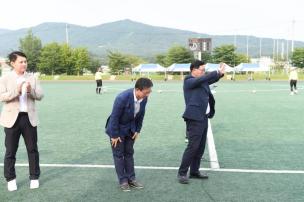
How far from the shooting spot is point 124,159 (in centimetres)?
585

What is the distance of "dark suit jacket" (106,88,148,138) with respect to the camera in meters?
5.38

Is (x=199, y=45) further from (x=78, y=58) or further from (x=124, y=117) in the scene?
(x=78, y=58)

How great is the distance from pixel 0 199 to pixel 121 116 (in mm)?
1857

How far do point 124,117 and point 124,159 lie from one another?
0.69m

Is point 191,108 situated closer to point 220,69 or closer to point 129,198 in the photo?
point 220,69

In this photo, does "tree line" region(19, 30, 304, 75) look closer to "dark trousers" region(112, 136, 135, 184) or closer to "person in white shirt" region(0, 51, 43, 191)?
"dark trousers" region(112, 136, 135, 184)

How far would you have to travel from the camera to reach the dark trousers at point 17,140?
5492 millimetres

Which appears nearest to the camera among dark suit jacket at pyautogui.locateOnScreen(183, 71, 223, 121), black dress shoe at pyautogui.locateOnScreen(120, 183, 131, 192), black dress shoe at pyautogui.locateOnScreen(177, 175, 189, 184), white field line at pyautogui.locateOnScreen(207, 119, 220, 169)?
black dress shoe at pyautogui.locateOnScreen(120, 183, 131, 192)

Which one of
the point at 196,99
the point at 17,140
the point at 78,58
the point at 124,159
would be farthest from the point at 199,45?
the point at 78,58

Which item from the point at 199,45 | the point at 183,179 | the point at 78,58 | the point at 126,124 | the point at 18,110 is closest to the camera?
the point at 18,110

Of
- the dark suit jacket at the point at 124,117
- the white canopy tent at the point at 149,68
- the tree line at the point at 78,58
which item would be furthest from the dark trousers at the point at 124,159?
the tree line at the point at 78,58

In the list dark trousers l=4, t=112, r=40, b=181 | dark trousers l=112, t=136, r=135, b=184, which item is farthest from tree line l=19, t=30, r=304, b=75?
dark trousers l=4, t=112, r=40, b=181

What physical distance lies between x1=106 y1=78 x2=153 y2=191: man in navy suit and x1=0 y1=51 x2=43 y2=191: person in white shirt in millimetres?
1046

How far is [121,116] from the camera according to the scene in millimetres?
5531
